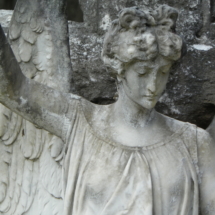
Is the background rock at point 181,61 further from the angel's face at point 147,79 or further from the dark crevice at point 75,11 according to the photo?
the dark crevice at point 75,11

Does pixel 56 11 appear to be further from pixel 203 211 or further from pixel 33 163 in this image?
pixel 203 211

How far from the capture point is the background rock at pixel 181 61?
10.6 feet

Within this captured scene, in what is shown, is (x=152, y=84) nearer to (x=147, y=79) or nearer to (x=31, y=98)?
(x=147, y=79)

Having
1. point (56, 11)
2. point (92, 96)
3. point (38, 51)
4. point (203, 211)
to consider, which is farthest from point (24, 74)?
point (203, 211)

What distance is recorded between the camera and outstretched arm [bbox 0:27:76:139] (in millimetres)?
2549

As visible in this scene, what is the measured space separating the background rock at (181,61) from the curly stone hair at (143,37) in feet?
2.32

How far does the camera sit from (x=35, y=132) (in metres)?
2.90

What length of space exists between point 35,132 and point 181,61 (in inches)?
32.8

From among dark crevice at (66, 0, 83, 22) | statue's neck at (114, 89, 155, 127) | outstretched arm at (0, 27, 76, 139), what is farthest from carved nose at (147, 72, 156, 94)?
dark crevice at (66, 0, 83, 22)

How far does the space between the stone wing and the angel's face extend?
1.34ft

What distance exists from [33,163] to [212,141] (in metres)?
0.80

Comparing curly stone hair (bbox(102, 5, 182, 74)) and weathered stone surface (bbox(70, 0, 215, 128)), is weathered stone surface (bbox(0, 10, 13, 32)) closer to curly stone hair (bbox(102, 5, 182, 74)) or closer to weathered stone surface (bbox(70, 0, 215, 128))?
weathered stone surface (bbox(70, 0, 215, 128))

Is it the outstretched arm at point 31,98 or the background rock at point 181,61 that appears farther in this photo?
the background rock at point 181,61

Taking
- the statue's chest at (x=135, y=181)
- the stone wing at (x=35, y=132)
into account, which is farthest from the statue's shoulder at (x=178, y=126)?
the stone wing at (x=35, y=132)
